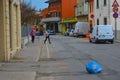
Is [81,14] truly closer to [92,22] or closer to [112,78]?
[92,22]

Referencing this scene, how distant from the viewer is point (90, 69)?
15328 mm

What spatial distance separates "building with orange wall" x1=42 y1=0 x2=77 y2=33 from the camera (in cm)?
11168

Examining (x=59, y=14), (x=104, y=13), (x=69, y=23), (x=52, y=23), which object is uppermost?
(x=59, y=14)

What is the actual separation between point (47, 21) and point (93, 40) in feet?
280

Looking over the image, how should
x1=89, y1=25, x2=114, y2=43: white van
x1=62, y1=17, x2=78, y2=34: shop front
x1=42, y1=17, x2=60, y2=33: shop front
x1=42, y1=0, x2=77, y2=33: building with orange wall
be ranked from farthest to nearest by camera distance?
1. x1=42, y1=17, x2=60, y2=33: shop front
2. x1=42, y1=0, x2=77, y2=33: building with orange wall
3. x1=62, y1=17, x2=78, y2=34: shop front
4. x1=89, y1=25, x2=114, y2=43: white van

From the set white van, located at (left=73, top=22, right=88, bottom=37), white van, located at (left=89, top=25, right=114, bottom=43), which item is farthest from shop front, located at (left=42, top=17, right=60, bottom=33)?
white van, located at (left=89, top=25, right=114, bottom=43)

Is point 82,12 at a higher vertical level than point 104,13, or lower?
higher

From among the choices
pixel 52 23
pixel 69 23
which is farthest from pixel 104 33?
pixel 52 23

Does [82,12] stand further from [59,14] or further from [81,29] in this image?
[59,14]

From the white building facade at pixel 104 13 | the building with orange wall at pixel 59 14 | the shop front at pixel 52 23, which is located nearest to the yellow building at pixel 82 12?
the building with orange wall at pixel 59 14

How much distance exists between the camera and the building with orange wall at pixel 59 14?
366 feet

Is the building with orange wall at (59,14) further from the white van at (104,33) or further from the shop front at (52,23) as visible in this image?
the white van at (104,33)

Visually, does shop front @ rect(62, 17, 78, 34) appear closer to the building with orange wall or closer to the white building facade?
the building with orange wall

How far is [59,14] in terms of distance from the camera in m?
119
